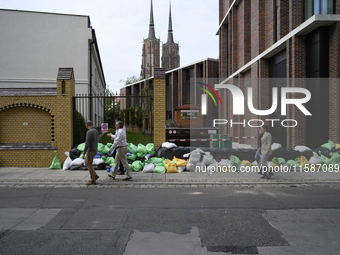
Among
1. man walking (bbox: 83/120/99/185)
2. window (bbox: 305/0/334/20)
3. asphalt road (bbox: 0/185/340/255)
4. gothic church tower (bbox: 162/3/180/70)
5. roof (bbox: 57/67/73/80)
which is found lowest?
asphalt road (bbox: 0/185/340/255)

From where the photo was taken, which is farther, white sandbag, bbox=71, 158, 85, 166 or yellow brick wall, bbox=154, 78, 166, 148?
yellow brick wall, bbox=154, 78, 166, 148

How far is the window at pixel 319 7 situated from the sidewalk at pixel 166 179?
8.57 metres

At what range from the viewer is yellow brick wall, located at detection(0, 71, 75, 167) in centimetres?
1072

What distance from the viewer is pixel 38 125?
11172 millimetres

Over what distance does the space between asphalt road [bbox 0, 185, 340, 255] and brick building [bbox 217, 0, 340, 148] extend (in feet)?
25.7

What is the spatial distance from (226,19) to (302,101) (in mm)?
17065

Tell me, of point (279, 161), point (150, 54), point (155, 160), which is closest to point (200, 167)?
point (155, 160)

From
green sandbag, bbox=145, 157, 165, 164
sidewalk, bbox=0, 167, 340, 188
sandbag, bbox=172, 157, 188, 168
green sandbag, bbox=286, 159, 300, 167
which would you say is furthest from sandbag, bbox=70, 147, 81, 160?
green sandbag, bbox=286, 159, 300, 167

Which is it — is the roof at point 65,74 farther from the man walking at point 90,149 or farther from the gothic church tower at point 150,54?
the gothic church tower at point 150,54

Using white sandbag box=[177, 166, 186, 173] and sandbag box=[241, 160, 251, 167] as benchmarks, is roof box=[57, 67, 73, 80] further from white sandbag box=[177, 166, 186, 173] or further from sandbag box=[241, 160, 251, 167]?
sandbag box=[241, 160, 251, 167]

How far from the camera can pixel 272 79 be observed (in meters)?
19.1

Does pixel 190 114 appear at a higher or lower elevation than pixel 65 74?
lower

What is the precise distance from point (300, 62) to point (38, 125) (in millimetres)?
12288

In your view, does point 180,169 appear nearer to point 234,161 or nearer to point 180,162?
point 180,162
